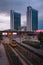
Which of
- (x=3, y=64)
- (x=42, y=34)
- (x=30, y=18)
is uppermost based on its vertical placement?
(x=30, y=18)

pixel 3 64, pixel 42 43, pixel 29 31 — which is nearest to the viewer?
pixel 3 64

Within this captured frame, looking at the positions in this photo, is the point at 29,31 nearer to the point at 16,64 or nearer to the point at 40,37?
the point at 40,37

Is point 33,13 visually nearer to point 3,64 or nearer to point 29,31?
point 29,31

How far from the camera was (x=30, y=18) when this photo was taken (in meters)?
32.2

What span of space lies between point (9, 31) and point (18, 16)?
509 centimetres

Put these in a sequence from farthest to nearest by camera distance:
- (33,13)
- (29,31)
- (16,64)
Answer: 1. (29,31)
2. (33,13)
3. (16,64)

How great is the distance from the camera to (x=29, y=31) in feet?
145

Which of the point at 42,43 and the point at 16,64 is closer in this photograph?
the point at 16,64

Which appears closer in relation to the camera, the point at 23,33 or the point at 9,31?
the point at 9,31

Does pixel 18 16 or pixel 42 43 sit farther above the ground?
pixel 18 16

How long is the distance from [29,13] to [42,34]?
7.64 m

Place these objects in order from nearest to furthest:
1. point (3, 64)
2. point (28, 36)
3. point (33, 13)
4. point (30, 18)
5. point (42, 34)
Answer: point (3, 64) → point (42, 34) → point (33, 13) → point (30, 18) → point (28, 36)

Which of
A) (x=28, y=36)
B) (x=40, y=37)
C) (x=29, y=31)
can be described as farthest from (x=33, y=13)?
(x=28, y=36)

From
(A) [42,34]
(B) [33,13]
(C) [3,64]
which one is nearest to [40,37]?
(A) [42,34]
